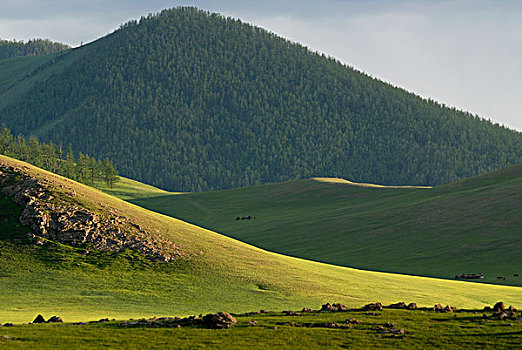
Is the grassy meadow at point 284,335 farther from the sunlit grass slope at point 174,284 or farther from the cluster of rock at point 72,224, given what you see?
the cluster of rock at point 72,224

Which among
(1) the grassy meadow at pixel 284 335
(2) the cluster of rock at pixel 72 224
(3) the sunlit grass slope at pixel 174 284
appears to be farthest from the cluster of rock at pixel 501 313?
(2) the cluster of rock at pixel 72 224

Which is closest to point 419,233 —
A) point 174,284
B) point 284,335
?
point 174,284

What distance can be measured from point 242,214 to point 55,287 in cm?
13580

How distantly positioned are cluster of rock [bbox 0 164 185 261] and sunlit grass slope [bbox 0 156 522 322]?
4.03 ft

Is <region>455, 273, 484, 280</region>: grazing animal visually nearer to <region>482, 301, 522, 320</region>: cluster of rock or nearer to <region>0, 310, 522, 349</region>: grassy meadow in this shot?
<region>482, 301, 522, 320</region>: cluster of rock

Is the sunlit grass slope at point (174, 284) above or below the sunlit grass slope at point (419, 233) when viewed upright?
below

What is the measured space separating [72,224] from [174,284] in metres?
15.3

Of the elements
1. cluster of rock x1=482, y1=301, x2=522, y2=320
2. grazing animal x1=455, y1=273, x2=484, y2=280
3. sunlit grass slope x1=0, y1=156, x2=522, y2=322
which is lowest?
sunlit grass slope x1=0, y1=156, x2=522, y2=322

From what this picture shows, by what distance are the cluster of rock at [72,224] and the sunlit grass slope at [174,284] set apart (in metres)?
1.23

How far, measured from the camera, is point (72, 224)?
7094 centimetres

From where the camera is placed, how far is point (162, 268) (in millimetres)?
67938

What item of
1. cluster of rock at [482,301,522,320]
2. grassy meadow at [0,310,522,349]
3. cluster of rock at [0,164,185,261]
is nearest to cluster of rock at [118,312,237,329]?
grassy meadow at [0,310,522,349]

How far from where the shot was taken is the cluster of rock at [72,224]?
70.2 meters

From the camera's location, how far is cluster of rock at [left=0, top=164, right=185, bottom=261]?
7019cm
